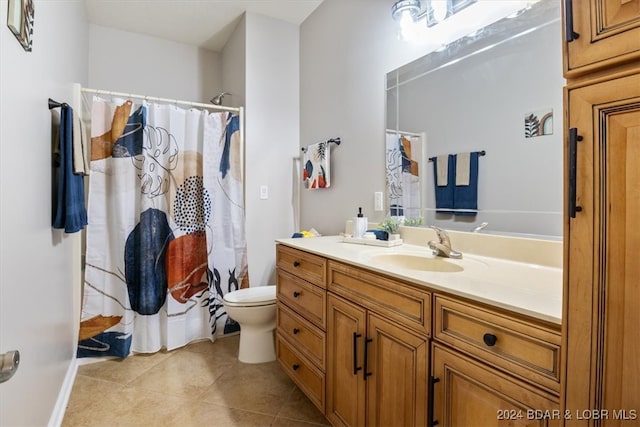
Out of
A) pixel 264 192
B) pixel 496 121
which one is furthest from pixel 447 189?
pixel 264 192

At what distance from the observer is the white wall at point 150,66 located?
9.55 ft

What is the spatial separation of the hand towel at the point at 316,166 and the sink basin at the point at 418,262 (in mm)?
982

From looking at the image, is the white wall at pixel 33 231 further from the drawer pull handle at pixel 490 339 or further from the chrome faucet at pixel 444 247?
the chrome faucet at pixel 444 247

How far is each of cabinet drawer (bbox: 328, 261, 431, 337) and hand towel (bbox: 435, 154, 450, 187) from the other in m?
0.68

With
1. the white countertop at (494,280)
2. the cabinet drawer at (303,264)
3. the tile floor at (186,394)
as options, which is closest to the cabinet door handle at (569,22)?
the white countertop at (494,280)

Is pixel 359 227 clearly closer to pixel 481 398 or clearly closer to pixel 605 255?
pixel 481 398

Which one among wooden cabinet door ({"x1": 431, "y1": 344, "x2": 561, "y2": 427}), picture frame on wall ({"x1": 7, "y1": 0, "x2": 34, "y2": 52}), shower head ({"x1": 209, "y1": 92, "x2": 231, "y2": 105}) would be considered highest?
shower head ({"x1": 209, "y1": 92, "x2": 231, "y2": 105})

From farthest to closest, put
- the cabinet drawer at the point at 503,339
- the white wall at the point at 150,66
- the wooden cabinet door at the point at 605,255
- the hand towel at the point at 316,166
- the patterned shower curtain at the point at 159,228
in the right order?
the white wall at the point at 150,66 → the hand towel at the point at 316,166 → the patterned shower curtain at the point at 159,228 → the cabinet drawer at the point at 503,339 → the wooden cabinet door at the point at 605,255

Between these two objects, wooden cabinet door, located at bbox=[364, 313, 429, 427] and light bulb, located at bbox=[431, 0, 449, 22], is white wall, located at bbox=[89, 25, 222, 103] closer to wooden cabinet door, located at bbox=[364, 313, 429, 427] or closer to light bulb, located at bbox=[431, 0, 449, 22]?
light bulb, located at bbox=[431, 0, 449, 22]

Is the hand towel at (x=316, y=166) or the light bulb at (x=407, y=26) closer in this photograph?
the light bulb at (x=407, y=26)

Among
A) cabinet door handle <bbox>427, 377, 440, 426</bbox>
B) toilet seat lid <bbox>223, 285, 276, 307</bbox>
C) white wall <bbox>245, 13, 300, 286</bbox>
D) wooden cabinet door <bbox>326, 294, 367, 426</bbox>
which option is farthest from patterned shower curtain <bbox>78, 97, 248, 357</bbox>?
cabinet door handle <bbox>427, 377, 440, 426</bbox>

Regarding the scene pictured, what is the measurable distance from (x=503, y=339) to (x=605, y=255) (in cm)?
31

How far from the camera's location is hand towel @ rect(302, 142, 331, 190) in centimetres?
243

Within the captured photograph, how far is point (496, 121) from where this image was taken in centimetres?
142
